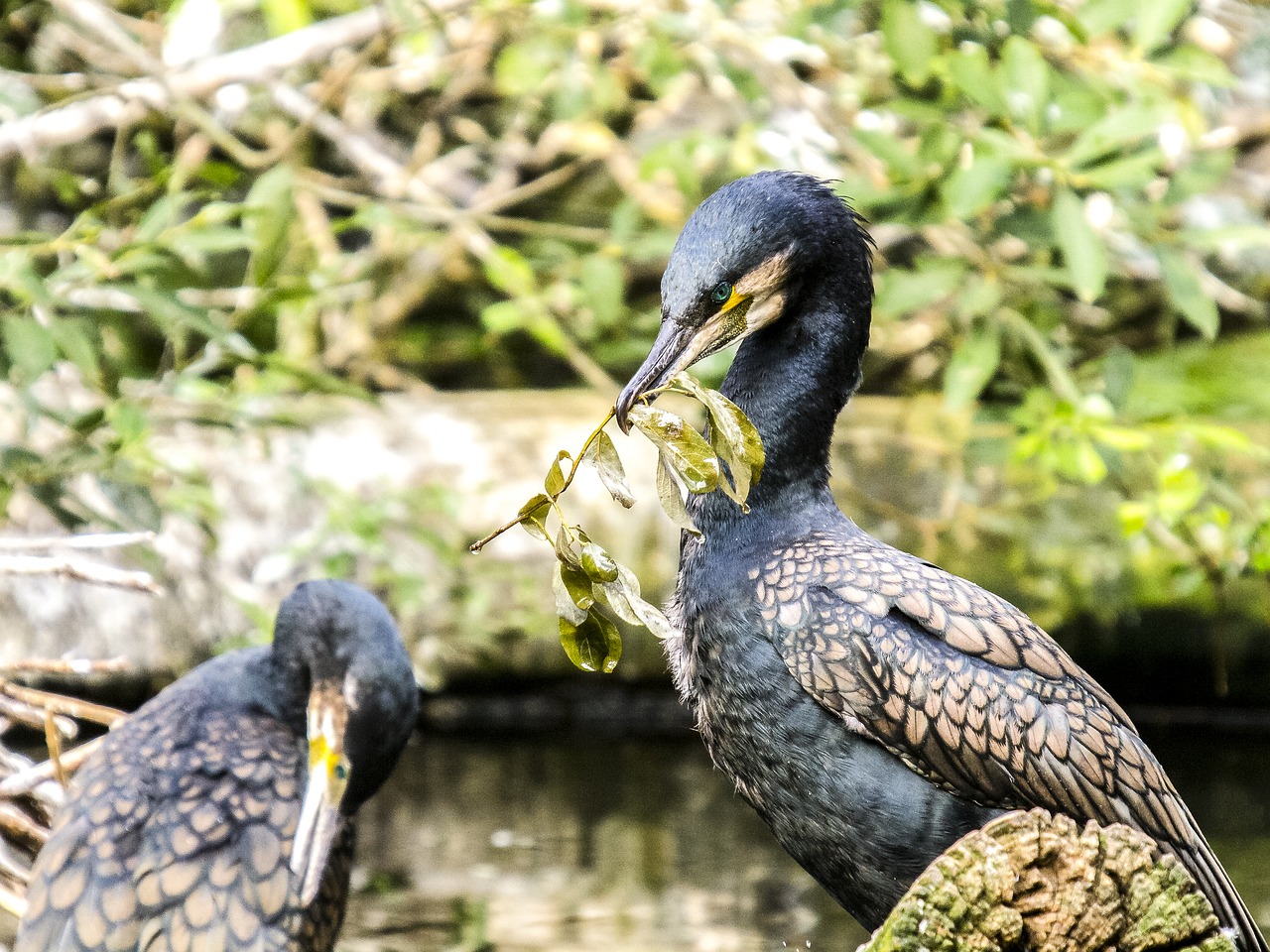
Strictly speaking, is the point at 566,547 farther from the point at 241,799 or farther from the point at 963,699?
the point at 241,799

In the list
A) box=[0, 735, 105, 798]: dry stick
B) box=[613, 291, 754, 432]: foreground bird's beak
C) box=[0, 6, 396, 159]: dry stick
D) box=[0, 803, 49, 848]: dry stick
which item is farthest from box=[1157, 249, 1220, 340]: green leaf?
box=[0, 803, 49, 848]: dry stick

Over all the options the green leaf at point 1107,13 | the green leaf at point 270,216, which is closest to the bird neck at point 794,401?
the green leaf at point 1107,13

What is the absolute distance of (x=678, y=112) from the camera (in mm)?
8109

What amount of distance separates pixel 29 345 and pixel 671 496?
2.36 m

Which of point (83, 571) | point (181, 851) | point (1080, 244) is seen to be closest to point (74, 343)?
point (83, 571)

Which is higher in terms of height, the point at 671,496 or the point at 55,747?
the point at 671,496

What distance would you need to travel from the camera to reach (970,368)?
4.78 m

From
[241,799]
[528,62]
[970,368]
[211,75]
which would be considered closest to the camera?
[241,799]

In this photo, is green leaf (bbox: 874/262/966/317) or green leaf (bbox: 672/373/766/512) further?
green leaf (bbox: 874/262/966/317)

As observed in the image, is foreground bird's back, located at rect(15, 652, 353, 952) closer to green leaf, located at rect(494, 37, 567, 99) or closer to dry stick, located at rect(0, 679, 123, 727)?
dry stick, located at rect(0, 679, 123, 727)

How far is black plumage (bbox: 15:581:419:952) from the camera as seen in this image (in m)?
3.11

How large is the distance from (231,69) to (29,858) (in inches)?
121

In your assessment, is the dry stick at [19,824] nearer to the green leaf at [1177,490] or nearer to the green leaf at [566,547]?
the green leaf at [566,547]

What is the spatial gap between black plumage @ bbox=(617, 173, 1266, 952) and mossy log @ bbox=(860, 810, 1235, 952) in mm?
379
